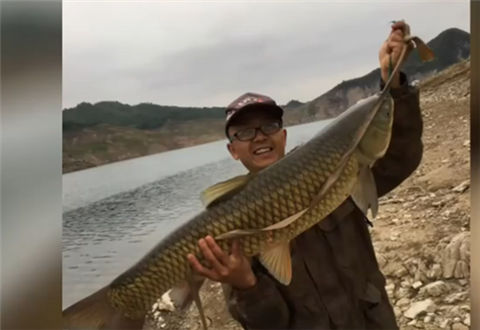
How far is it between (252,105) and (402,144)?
0.29m

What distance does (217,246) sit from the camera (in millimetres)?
954

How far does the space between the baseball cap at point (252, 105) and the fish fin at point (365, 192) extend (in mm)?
195

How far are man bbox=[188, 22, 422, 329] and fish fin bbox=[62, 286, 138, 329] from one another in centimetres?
21

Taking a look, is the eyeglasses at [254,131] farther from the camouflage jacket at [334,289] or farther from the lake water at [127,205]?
the camouflage jacket at [334,289]

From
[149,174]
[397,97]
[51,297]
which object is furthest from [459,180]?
[51,297]

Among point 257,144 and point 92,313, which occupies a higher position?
point 257,144

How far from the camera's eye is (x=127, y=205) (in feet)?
3.40

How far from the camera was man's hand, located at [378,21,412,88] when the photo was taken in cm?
98

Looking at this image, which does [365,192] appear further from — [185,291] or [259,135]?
[185,291]

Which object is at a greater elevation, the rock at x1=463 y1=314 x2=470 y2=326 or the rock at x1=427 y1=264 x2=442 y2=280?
the rock at x1=427 y1=264 x2=442 y2=280

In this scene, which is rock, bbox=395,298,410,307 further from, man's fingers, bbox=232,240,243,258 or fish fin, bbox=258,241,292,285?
man's fingers, bbox=232,240,243,258

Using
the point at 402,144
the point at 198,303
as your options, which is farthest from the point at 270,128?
the point at 198,303

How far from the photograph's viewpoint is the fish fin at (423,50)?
3.19 ft

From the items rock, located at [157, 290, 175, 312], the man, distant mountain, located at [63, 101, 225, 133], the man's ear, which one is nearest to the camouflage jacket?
the man
